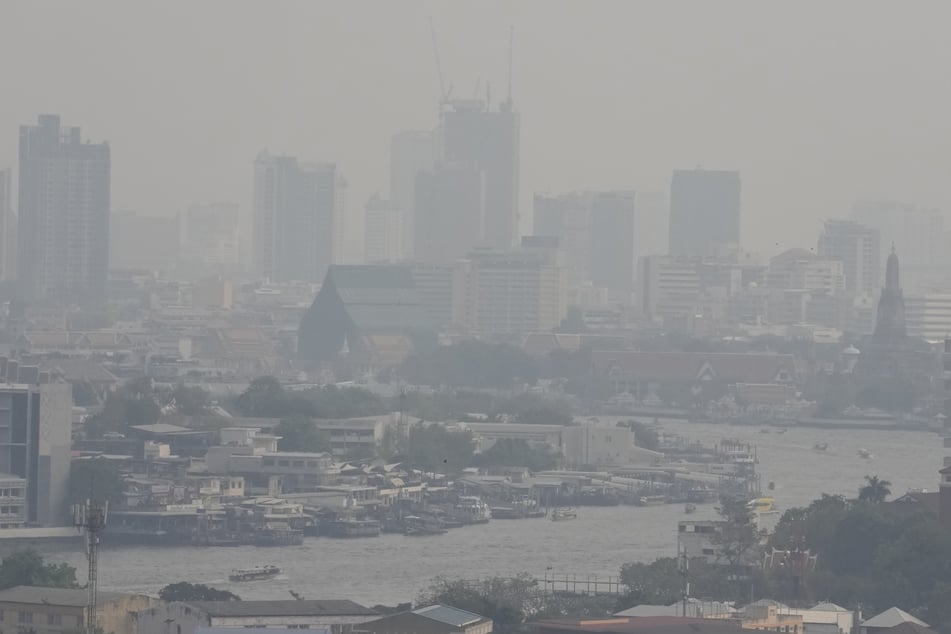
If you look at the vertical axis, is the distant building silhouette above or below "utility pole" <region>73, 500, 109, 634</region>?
above

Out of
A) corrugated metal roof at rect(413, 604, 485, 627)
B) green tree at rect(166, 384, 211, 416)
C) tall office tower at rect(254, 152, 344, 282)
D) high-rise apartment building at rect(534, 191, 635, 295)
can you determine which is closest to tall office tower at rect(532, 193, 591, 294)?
high-rise apartment building at rect(534, 191, 635, 295)

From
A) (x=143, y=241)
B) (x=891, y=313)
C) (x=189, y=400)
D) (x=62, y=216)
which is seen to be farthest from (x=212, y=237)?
(x=189, y=400)

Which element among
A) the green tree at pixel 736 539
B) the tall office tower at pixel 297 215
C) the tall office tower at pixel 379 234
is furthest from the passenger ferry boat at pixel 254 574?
the tall office tower at pixel 379 234

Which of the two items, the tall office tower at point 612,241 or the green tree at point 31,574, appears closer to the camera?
the green tree at point 31,574

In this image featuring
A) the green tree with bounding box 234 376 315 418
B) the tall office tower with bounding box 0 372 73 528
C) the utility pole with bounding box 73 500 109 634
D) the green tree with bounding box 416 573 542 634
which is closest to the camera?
the utility pole with bounding box 73 500 109 634

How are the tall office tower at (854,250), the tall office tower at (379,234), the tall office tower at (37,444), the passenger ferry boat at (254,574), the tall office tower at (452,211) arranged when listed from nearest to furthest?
the passenger ferry boat at (254,574), the tall office tower at (37,444), the tall office tower at (854,250), the tall office tower at (452,211), the tall office tower at (379,234)

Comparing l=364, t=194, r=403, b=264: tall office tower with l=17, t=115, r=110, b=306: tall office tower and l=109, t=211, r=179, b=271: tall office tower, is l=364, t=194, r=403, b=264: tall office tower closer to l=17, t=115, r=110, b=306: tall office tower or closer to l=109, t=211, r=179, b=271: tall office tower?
l=109, t=211, r=179, b=271: tall office tower

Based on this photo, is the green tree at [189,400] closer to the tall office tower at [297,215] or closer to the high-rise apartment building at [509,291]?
the high-rise apartment building at [509,291]

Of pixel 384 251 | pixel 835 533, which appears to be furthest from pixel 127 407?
pixel 384 251
